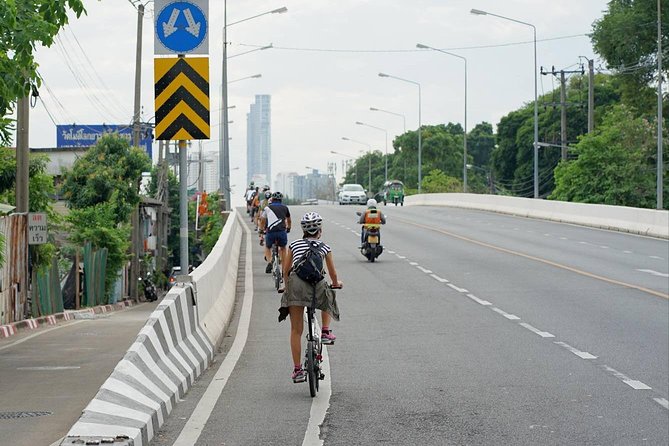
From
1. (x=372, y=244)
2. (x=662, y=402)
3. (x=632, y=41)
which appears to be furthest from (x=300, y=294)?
(x=632, y=41)

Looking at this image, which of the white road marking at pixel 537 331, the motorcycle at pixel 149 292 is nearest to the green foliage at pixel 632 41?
the motorcycle at pixel 149 292

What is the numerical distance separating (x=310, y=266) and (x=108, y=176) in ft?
127

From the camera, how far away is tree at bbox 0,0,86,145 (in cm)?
1249

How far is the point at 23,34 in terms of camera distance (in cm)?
1249

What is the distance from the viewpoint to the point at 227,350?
14.7m

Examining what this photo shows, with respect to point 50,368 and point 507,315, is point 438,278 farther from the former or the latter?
point 50,368

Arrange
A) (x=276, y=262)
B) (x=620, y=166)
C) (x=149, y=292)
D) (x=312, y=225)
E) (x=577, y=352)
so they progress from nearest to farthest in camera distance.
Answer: (x=312, y=225)
(x=577, y=352)
(x=276, y=262)
(x=149, y=292)
(x=620, y=166)

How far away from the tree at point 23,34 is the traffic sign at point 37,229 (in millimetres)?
10547

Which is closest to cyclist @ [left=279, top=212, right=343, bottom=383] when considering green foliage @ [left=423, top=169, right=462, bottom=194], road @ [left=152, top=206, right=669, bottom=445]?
road @ [left=152, top=206, right=669, bottom=445]

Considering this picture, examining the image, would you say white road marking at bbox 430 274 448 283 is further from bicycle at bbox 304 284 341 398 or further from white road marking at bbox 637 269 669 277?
bicycle at bbox 304 284 341 398

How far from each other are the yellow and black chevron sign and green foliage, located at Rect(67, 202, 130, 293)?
27.8 meters

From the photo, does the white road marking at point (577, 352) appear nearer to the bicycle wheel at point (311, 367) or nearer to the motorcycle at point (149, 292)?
the bicycle wheel at point (311, 367)

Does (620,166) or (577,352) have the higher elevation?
(620,166)

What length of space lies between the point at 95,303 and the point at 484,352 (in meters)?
24.3
